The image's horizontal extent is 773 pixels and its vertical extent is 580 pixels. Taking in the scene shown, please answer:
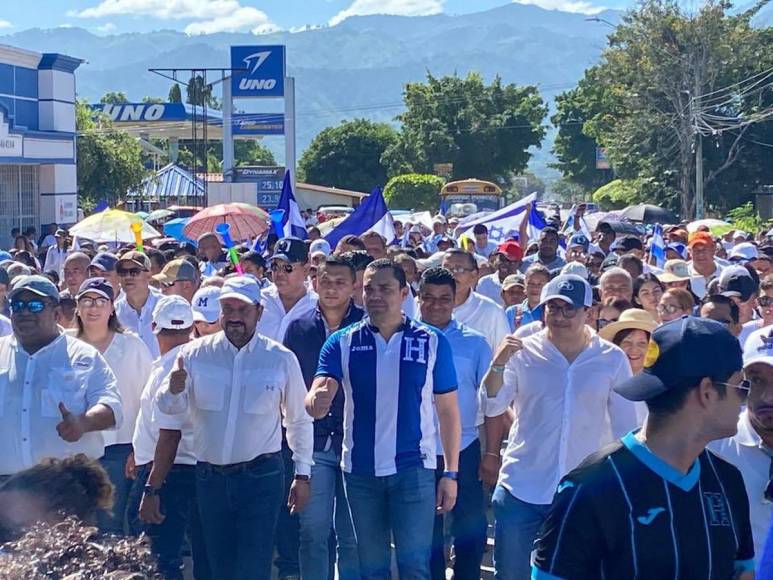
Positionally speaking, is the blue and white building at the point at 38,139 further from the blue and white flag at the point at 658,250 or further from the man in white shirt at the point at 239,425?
the man in white shirt at the point at 239,425

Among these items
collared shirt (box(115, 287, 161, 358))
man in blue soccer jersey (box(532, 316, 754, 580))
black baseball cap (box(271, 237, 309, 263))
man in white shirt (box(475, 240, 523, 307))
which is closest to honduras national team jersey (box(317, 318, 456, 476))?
black baseball cap (box(271, 237, 309, 263))

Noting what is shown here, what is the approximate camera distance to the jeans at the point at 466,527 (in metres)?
6.22

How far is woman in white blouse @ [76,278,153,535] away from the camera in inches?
241

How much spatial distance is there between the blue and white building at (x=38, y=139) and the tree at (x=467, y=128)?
38790 mm

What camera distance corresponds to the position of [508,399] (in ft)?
17.8

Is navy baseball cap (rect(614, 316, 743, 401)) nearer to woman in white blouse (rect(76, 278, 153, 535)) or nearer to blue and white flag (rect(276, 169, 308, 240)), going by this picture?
woman in white blouse (rect(76, 278, 153, 535))

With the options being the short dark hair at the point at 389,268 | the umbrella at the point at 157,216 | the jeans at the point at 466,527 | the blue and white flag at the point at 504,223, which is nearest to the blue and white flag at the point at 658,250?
the blue and white flag at the point at 504,223

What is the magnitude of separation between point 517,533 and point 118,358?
248cm

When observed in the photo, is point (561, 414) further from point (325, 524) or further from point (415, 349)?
point (325, 524)

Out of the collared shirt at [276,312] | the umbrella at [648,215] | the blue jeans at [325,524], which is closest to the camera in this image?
the blue jeans at [325,524]

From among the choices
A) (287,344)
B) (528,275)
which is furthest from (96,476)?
(528,275)

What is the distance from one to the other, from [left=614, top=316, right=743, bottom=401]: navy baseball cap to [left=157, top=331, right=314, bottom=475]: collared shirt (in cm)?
267

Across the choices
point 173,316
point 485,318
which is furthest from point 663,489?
point 485,318

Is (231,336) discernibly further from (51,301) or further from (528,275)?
(528,275)
